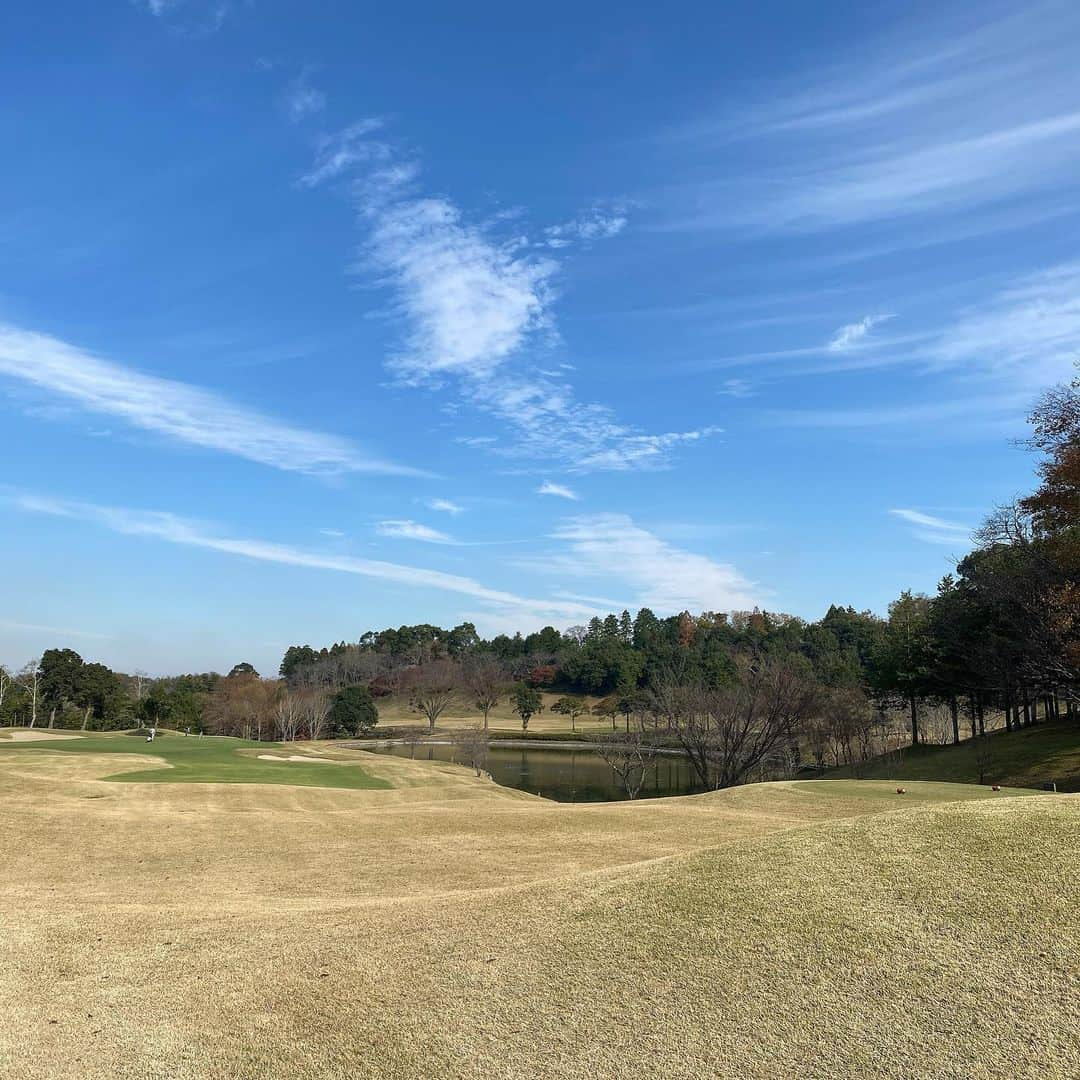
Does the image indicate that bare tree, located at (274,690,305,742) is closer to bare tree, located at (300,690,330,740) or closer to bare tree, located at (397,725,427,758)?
bare tree, located at (300,690,330,740)

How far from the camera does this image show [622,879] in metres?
10.8

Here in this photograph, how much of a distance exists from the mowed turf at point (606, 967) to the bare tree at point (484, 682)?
3812 inches

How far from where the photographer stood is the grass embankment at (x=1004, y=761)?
39.1 metres

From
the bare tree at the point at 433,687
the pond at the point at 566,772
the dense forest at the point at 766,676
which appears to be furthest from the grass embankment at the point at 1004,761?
the bare tree at the point at 433,687

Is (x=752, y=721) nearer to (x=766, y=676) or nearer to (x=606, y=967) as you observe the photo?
(x=766, y=676)

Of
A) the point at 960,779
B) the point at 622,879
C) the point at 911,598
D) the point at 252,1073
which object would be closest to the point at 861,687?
the point at 911,598

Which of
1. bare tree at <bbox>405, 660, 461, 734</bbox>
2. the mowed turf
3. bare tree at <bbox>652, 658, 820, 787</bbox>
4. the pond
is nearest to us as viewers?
the mowed turf

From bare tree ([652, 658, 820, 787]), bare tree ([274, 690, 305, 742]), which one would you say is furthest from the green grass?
bare tree ([274, 690, 305, 742])

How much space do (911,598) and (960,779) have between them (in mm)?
37308

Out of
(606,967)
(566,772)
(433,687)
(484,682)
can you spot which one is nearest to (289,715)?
(433,687)

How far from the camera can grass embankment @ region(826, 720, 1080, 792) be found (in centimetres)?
3909

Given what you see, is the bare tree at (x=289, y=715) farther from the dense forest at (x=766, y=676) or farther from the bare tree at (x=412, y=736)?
the bare tree at (x=412, y=736)

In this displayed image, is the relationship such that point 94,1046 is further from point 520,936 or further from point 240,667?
point 240,667

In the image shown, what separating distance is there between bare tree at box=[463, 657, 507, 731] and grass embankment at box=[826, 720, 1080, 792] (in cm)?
6186
